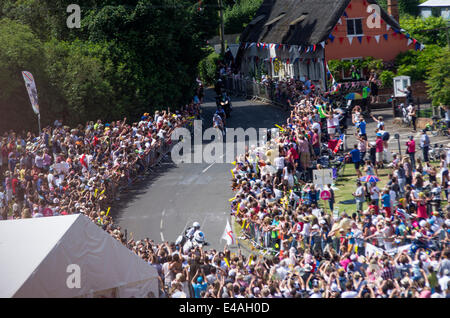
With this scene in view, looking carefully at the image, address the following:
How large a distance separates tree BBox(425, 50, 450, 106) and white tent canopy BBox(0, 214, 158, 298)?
72.0ft

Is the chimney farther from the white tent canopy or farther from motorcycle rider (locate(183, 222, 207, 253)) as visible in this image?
the white tent canopy

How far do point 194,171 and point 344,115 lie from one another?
6.99 m

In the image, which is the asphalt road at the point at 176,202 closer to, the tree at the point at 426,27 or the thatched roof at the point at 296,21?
the thatched roof at the point at 296,21

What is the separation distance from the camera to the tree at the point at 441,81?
3481 centimetres

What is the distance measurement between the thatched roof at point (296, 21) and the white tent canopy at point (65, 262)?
3136 cm

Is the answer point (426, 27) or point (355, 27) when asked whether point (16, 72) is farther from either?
point (426, 27)

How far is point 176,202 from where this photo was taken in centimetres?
2966

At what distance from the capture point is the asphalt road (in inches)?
1052

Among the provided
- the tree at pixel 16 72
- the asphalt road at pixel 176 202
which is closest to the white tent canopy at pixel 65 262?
the asphalt road at pixel 176 202

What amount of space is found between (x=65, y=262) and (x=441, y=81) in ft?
81.6

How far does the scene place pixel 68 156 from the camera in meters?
31.4

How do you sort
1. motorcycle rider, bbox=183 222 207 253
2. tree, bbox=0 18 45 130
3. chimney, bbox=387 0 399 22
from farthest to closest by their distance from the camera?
1. chimney, bbox=387 0 399 22
2. tree, bbox=0 18 45 130
3. motorcycle rider, bbox=183 222 207 253

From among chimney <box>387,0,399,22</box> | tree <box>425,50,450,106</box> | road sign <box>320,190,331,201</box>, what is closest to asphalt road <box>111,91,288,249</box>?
road sign <box>320,190,331,201</box>
